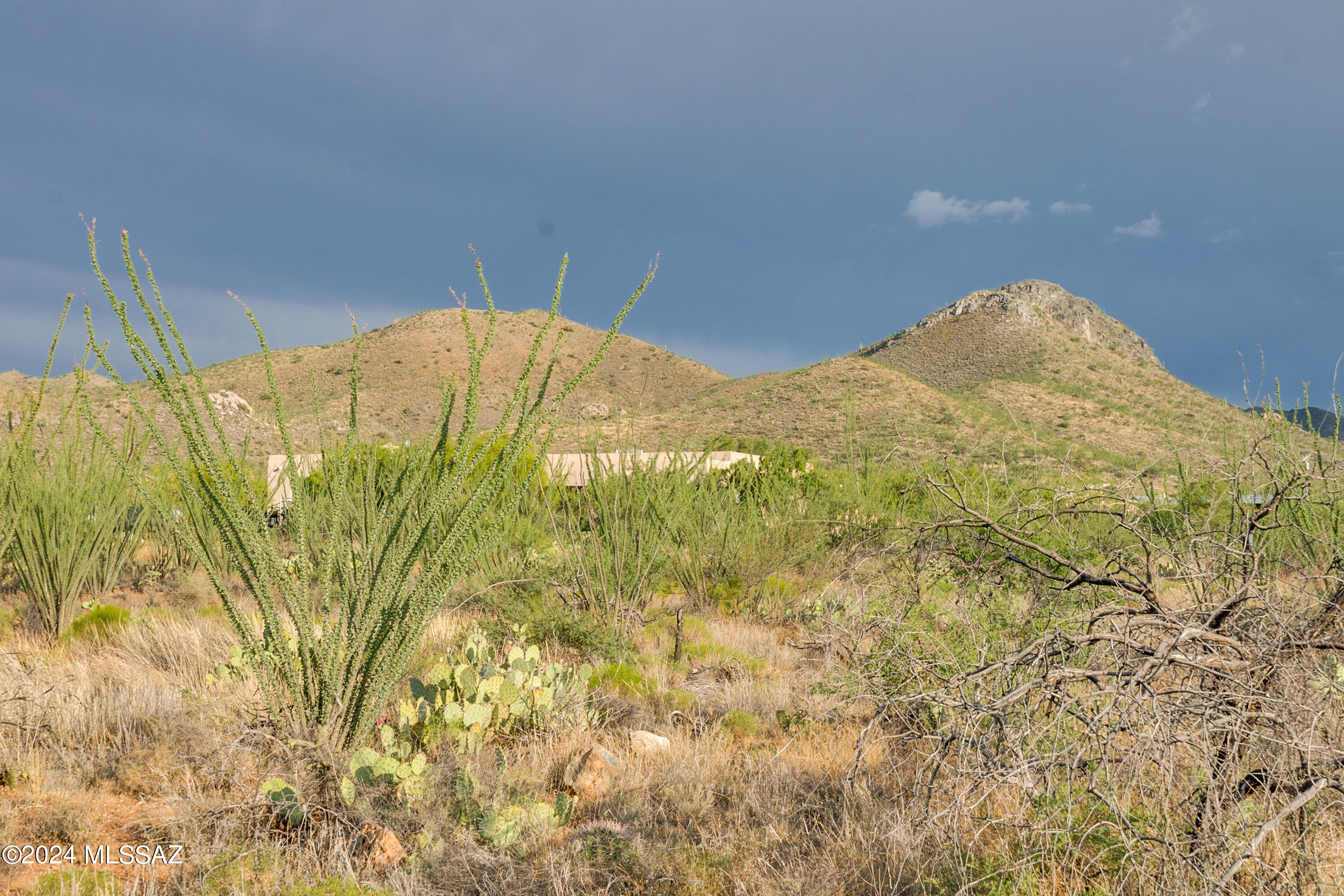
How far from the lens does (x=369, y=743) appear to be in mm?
3104

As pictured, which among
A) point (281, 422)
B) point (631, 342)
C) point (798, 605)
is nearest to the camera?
point (281, 422)

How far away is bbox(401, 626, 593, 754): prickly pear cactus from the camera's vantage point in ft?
10.3

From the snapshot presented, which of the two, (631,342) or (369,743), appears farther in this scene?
(631,342)

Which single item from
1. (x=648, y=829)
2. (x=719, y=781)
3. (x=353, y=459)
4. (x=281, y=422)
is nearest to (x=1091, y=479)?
(x=719, y=781)

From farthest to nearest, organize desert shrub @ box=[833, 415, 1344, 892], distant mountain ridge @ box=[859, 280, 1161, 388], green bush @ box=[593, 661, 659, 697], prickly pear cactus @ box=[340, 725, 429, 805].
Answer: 1. distant mountain ridge @ box=[859, 280, 1161, 388]
2. green bush @ box=[593, 661, 659, 697]
3. prickly pear cactus @ box=[340, 725, 429, 805]
4. desert shrub @ box=[833, 415, 1344, 892]

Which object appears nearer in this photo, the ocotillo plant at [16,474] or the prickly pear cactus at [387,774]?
the prickly pear cactus at [387,774]

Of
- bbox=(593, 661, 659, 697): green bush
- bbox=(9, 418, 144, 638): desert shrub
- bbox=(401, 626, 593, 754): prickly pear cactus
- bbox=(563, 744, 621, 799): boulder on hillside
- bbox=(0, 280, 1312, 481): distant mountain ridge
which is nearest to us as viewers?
bbox=(563, 744, 621, 799): boulder on hillside

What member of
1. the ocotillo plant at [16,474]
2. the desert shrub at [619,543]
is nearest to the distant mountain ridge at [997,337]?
the desert shrub at [619,543]

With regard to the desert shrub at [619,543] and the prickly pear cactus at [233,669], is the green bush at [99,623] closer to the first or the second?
the prickly pear cactus at [233,669]

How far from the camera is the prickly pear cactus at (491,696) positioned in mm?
3146

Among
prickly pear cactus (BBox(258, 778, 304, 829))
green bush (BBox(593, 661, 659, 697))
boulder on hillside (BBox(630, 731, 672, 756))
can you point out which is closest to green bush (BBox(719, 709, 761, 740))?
boulder on hillside (BBox(630, 731, 672, 756))

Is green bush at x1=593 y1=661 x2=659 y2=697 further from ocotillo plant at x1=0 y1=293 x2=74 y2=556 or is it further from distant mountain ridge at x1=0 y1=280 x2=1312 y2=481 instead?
distant mountain ridge at x1=0 y1=280 x2=1312 y2=481

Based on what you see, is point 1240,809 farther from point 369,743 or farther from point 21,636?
point 21,636

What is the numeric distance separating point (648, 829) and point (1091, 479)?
2.22 metres
